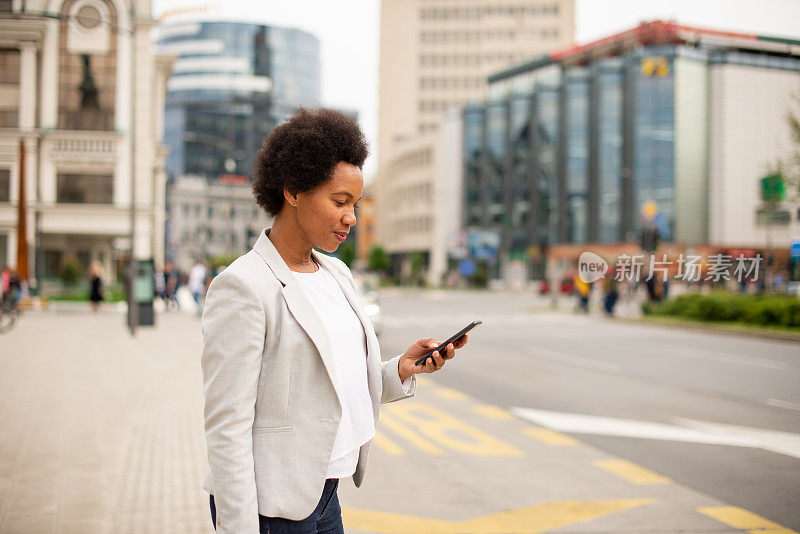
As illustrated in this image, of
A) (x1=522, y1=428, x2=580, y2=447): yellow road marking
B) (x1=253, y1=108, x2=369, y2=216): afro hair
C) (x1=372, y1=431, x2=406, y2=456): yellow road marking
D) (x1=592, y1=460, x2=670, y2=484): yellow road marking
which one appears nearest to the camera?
(x1=253, y1=108, x2=369, y2=216): afro hair

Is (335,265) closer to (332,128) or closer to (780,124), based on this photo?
(332,128)

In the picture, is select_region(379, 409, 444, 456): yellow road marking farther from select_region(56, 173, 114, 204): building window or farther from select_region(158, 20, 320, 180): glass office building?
select_region(158, 20, 320, 180): glass office building

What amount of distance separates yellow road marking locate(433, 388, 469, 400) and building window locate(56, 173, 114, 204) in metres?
5.37

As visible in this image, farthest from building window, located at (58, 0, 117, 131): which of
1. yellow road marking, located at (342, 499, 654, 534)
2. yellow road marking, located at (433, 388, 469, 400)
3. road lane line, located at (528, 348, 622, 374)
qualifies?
road lane line, located at (528, 348, 622, 374)

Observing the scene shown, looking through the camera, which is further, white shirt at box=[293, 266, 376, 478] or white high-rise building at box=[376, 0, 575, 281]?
white high-rise building at box=[376, 0, 575, 281]

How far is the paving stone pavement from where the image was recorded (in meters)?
4.57

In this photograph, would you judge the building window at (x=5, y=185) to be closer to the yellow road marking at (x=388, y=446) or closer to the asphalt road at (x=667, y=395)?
the yellow road marking at (x=388, y=446)

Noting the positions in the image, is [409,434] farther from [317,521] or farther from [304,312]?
[304,312]

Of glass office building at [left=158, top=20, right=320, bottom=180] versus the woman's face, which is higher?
glass office building at [left=158, top=20, right=320, bottom=180]

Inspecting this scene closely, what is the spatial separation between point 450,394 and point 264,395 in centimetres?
809

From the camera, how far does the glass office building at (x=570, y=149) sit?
54.0m

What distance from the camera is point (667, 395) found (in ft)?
32.5

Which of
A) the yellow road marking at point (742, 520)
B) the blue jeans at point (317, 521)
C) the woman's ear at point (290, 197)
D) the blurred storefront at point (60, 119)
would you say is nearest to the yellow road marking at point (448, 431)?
the yellow road marking at point (742, 520)

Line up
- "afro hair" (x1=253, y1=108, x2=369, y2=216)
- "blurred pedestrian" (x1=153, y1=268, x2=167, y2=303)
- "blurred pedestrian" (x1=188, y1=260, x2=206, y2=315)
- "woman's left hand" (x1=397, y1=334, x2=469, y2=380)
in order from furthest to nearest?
"blurred pedestrian" (x1=153, y1=268, x2=167, y2=303) < "blurred pedestrian" (x1=188, y1=260, x2=206, y2=315) < "woman's left hand" (x1=397, y1=334, x2=469, y2=380) < "afro hair" (x1=253, y1=108, x2=369, y2=216)
